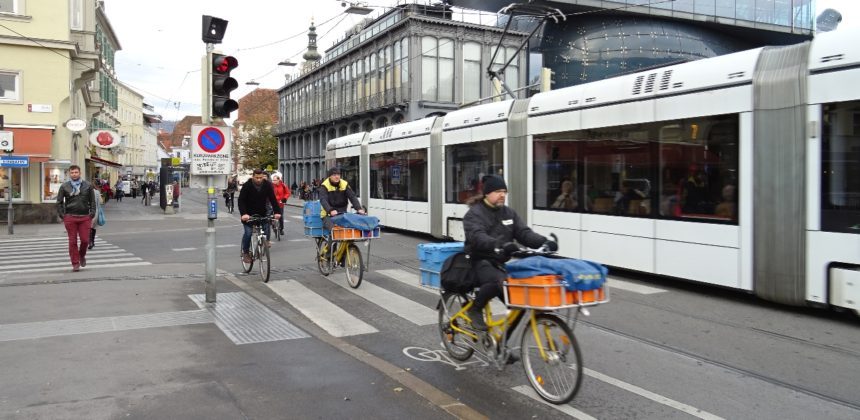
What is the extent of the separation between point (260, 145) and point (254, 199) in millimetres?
62615

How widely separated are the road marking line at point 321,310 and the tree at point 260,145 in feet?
204

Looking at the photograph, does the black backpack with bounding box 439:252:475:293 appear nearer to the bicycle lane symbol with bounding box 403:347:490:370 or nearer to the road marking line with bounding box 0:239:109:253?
the bicycle lane symbol with bounding box 403:347:490:370

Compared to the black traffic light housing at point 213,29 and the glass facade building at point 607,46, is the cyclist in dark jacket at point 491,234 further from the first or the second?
the glass facade building at point 607,46

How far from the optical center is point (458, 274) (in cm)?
510

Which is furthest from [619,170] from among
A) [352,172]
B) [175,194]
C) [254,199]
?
[175,194]

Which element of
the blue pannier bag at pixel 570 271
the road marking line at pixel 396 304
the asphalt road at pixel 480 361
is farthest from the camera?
the road marking line at pixel 396 304

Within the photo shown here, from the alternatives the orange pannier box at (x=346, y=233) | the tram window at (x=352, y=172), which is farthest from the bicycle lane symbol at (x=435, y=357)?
the tram window at (x=352, y=172)

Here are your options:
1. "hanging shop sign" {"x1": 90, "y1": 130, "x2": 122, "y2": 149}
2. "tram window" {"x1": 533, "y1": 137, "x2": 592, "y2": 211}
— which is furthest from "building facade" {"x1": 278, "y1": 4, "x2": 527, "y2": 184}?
"tram window" {"x1": 533, "y1": 137, "x2": 592, "y2": 211}

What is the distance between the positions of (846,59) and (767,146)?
1.27m

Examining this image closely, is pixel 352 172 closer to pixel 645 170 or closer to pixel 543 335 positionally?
pixel 645 170

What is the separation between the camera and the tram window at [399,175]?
1672 centimetres

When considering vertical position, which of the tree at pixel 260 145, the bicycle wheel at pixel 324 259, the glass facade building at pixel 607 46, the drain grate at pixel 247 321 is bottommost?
the drain grate at pixel 247 321

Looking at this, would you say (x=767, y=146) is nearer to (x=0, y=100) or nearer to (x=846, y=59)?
(x=846, y=59)

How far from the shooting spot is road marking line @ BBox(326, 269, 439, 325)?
7.35 m
